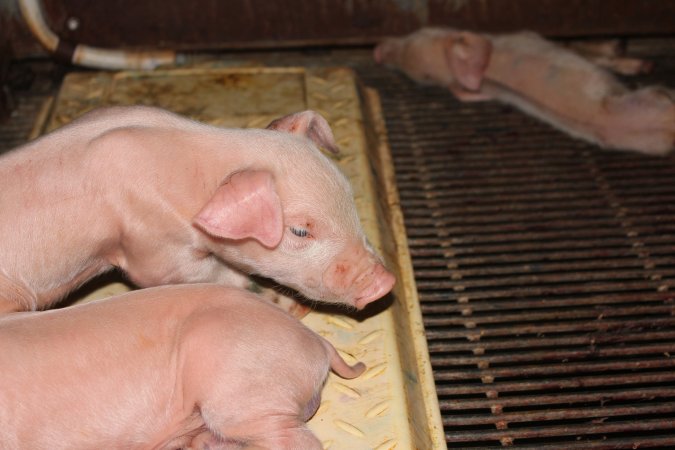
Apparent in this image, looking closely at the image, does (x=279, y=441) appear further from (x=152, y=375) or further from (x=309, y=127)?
(x=309, y=127)

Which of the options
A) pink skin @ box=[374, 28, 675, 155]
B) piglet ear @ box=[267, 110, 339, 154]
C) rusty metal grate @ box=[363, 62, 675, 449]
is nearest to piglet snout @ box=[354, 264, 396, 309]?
rusty metal grate @ box=[363, 62, 675, 449]

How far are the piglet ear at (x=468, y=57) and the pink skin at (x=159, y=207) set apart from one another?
2.08m

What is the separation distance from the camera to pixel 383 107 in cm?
478

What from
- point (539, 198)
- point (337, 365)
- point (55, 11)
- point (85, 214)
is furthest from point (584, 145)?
point (55, 11)

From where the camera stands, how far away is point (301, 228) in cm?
287

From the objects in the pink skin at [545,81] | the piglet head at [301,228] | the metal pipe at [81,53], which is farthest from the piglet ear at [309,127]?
the metal pipe at [81,53]

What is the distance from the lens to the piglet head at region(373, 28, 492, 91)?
4910 mm

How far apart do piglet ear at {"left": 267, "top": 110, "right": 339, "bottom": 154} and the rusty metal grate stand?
75cm

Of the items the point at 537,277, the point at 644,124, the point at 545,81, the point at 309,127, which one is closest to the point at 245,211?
→ the point at 309,127

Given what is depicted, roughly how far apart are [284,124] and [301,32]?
2230 millimetres

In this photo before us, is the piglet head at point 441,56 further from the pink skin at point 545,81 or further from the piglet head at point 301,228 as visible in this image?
the piglet head at point 301,228

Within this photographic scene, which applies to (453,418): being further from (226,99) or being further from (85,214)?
(226,99)

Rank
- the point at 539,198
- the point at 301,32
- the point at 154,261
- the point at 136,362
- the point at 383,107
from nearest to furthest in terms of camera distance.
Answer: the point at 136,362 < the point at 154,261 < the point at 539,198 < the point at 383,107 < the point at 301,32

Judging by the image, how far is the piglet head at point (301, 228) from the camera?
Answer: 2656mm
